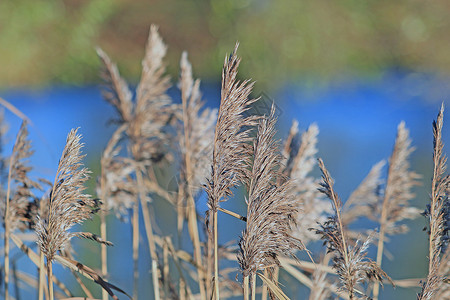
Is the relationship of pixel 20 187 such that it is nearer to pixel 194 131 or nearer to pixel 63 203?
pixel 63 203

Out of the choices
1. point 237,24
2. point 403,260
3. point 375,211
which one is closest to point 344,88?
point 237,24

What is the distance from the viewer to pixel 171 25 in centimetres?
1036

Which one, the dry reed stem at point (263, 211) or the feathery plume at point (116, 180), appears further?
the feathery plume at point (116, 180)

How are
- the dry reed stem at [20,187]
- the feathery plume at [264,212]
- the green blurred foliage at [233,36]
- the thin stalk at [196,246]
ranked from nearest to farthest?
the feathery plume at [264,212], the dry reed stem at [20,187], the thin stalk at [196,246], the green blurred foliage at [233,36]

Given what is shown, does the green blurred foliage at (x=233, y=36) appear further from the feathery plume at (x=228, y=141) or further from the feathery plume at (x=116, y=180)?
the feathery plume at (x=228, y=141)

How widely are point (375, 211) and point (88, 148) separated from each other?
240 inches

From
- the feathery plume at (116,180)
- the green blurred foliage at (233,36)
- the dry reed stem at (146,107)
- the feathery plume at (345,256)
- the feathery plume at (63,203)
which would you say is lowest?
the feathery plume at (345,256)

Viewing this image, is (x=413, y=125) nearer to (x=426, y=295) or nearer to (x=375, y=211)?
(x=375, y=211)

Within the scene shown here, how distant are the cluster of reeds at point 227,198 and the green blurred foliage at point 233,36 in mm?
7208

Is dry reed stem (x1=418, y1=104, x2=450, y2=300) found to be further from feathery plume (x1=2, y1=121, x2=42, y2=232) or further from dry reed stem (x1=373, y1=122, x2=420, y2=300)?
feathery plume (x1=2, y1=121, x2=42, y2=232)

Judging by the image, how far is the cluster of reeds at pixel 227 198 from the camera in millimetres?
933

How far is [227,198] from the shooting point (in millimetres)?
973

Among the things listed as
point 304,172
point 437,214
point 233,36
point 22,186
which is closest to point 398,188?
point 304,172

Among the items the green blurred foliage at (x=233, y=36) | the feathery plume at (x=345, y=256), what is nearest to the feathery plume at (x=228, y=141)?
the feathery plume at (x=345, y=256)
